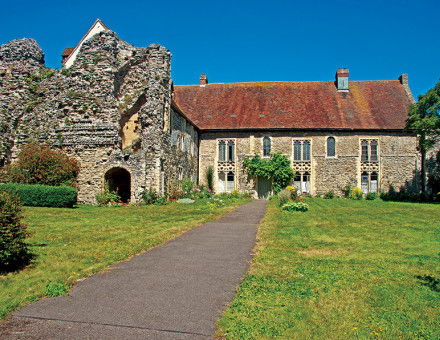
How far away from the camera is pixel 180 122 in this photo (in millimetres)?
26406

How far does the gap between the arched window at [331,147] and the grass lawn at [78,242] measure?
1806 cm

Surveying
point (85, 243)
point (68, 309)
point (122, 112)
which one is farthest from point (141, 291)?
point (122, 112)

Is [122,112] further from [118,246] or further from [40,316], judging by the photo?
[40,316]

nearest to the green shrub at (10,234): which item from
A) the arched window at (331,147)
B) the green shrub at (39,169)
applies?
the green shrub at (39,169)

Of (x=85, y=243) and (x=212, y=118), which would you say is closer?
(x=85, y=243)

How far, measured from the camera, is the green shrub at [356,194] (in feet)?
97.3

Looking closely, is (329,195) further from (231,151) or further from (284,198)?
(284,198)

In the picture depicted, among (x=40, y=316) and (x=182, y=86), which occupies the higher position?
(x=182, y=86)

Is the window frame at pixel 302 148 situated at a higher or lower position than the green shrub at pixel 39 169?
higher

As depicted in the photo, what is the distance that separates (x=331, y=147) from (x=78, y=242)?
83.5 feet

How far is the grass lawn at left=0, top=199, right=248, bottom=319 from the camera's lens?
19.2ft

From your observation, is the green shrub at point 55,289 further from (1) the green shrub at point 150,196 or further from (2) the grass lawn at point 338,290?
(1) the green shrub at point 150,196

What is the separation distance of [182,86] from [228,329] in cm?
3402

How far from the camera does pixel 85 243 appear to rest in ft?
30.3
